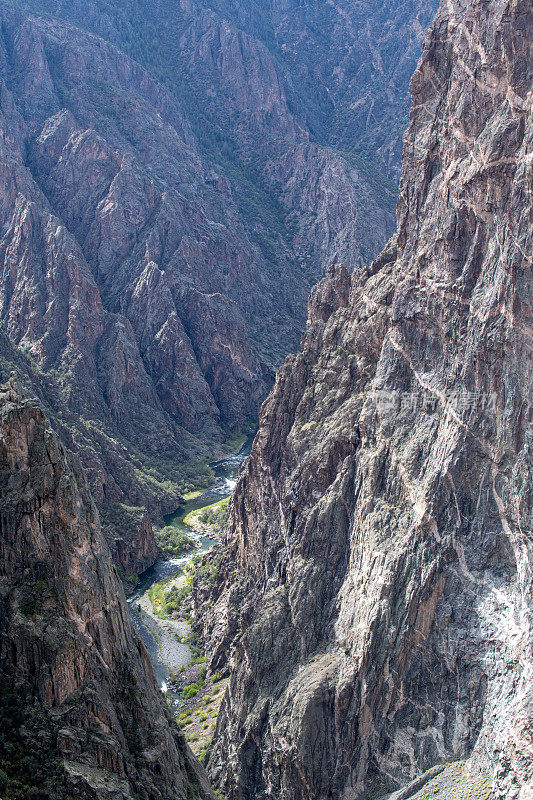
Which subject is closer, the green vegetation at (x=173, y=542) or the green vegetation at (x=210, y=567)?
the green vegetation at (x=210, y=567)

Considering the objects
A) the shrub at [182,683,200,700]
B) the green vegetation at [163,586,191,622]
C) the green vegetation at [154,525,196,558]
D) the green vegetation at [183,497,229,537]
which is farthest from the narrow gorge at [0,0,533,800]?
the green vegetation at [183,497,229,537]

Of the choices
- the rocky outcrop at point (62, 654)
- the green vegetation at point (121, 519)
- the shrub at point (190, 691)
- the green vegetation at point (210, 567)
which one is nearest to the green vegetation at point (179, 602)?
the green vegetation at point (210, 567)

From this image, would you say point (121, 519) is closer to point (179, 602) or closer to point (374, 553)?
point (179, 602)

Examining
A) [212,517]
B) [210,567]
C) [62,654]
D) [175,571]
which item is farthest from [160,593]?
[62,654]

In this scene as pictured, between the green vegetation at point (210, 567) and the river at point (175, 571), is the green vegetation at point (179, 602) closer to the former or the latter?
the river at point (175, 571)

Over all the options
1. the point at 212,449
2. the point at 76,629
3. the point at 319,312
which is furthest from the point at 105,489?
the point at 76,629

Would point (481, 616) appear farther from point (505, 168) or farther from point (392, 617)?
point (505, 168)
